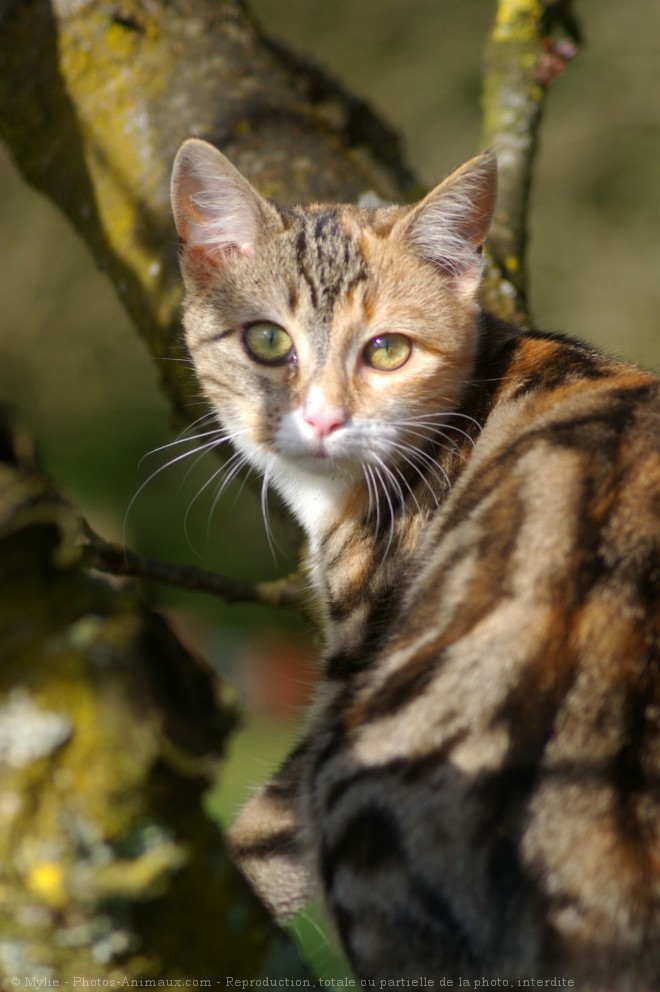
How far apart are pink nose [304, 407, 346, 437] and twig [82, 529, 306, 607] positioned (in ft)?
1.39

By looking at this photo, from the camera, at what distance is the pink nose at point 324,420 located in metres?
1.96

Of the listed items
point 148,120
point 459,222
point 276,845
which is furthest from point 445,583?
point 148,120

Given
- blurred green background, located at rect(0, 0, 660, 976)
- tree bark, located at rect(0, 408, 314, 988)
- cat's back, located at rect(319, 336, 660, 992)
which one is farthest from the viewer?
blurred green background, located at rect(0, 0, 660, 976)

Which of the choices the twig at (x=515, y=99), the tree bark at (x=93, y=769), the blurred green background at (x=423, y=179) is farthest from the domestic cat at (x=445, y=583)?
the blurred green background at (x=423, y=179)

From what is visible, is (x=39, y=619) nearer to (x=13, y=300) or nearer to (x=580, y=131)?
(x=580, y=131)

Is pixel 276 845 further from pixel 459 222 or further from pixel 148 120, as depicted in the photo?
pixel 148 120

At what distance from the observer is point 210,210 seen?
7.14ft

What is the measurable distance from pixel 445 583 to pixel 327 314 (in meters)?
0.76

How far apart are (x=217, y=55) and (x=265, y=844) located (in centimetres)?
189

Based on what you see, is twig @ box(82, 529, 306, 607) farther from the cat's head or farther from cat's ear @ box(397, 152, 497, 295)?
cat's ear @ box(397, 152, 497, 295)

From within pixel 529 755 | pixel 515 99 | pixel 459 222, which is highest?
pixel 515 99

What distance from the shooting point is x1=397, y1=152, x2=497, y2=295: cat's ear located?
2.07 metres

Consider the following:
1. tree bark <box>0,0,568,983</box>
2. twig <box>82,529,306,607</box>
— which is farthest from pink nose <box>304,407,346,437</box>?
tree bark <box>0,0,568,983</box>

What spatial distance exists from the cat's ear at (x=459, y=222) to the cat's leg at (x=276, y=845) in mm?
1044
